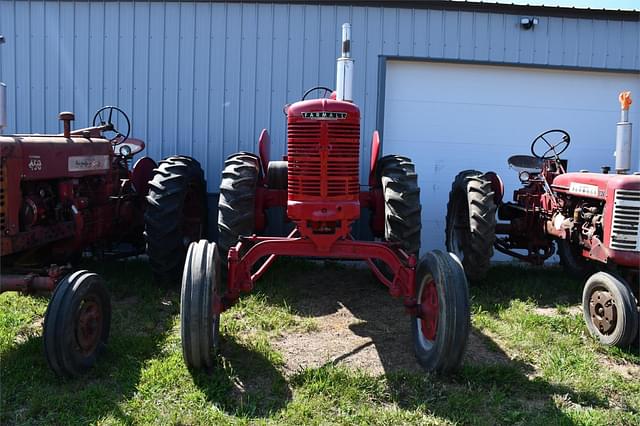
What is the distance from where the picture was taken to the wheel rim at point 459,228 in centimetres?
643

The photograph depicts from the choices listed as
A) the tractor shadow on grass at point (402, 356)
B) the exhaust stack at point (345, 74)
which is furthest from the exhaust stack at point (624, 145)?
the exhaust stack at point (345, 74)

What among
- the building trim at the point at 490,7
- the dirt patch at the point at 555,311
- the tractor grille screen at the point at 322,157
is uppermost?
the building trim at the point at 490,7

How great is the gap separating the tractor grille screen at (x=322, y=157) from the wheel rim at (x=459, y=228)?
2803 mm

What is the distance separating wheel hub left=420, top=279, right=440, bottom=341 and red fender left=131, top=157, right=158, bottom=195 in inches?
143

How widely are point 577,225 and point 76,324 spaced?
440 centimetres

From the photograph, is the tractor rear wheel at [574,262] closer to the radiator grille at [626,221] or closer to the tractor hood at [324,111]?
the radiator grille at [626,221]

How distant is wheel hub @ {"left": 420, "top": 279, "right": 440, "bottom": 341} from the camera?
368cm

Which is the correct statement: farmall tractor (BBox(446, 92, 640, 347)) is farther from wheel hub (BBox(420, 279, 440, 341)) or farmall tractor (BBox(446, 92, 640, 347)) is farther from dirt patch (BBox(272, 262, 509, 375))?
wheel hub (BBox(420, 279, 440, 341))

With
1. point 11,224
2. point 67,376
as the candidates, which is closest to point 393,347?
point 67,376

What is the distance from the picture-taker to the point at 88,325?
3.70 m

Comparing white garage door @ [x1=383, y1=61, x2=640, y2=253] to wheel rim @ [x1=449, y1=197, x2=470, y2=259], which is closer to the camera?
wheel rim @ [x1=449, y1=197, x2=470, y2=259]

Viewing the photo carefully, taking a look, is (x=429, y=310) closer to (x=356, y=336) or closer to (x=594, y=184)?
(x=356, y=336)

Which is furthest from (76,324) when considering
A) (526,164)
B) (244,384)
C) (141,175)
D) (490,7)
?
(490,7)

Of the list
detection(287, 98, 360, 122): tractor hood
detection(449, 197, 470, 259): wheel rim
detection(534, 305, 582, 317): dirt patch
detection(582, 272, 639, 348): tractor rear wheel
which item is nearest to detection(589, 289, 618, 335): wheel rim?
detection(582, 272, 639, 348): tractor rear wheel
